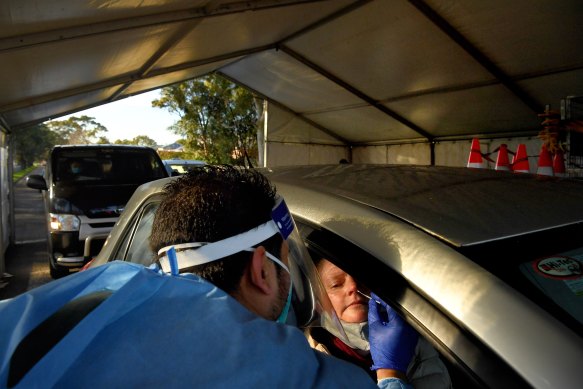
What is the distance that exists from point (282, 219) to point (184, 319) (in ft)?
1.56

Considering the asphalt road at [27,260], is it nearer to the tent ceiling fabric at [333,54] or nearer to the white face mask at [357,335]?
the tent ceiling fabric at [333,54]

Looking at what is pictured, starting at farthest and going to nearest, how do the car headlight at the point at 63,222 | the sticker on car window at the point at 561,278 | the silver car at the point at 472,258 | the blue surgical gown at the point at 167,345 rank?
1. the car headlight at the point at 63,222
2. the sticker on car window at the point at 561,278
3. the silver car at the point at 472,258
4. the blue surgical gown at the point at 167,345

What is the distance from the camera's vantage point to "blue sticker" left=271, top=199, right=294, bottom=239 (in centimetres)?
112

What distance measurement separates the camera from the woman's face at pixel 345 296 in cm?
150

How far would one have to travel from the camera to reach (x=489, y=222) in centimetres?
108

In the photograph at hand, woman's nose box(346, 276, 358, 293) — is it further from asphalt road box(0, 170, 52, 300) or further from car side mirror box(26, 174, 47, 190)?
car side mirror box(26, 174, 47, 190)

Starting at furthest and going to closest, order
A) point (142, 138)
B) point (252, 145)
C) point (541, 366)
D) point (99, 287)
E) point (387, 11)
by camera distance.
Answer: point (142, 138), point (252, 145), point (387, 11), point (99, 287), point (541, 366)

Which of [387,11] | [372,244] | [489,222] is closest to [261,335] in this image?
[372,244]

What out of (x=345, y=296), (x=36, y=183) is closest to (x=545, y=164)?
(x=345, y=296)

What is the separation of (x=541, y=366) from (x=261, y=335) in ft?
1.60

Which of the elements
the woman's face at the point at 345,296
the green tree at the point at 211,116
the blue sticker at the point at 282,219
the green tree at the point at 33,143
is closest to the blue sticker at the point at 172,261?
the blue sticker at the point at 282,219

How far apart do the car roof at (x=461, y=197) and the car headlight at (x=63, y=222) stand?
17.2 feet

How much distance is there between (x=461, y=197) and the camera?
1293 mm

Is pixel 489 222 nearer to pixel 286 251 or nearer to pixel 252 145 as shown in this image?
pixel 286 251
